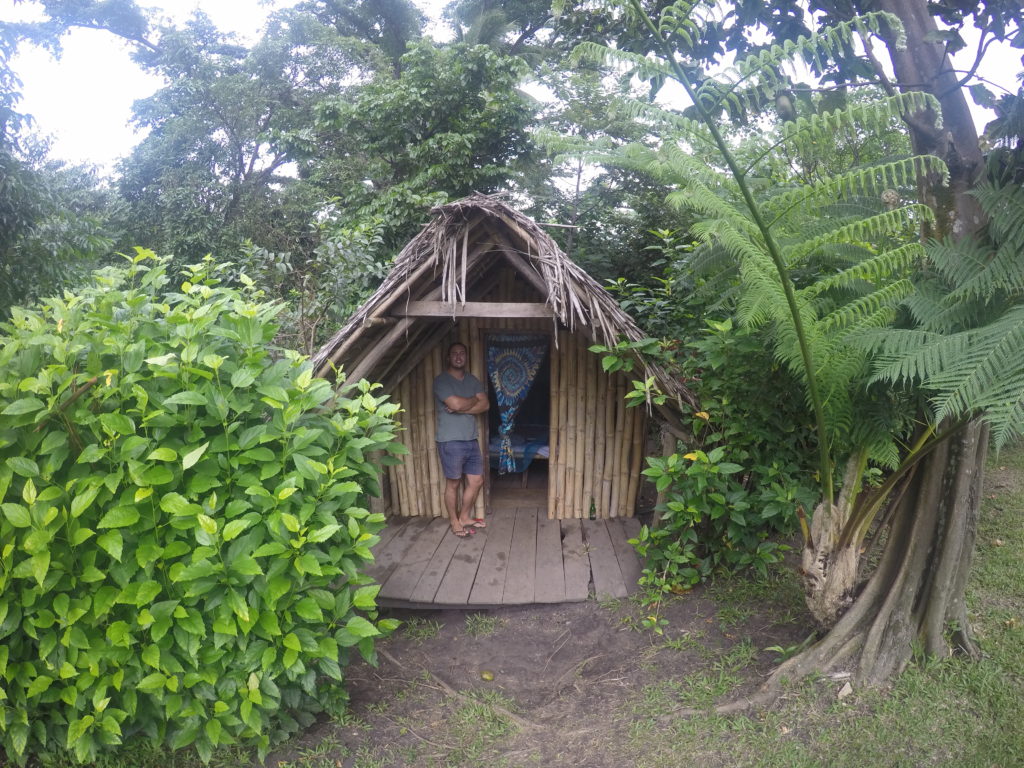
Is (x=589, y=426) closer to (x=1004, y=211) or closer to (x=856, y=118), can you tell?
(x=1004, y=211)

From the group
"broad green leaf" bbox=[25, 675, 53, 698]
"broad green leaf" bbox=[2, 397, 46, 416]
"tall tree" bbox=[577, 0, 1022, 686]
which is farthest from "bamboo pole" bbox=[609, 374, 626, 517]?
"broad green leaf" bbox=[25, 675, 53, 698]

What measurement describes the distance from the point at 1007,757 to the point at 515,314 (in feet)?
11.0

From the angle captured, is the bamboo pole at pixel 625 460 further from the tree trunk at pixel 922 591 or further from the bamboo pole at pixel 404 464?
the tree trunk at pixel 922 591

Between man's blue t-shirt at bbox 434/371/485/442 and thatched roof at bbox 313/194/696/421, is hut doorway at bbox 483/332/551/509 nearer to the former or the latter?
man's blue t-shirt at bbox 434/371/485/442

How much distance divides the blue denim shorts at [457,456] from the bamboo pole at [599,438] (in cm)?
102

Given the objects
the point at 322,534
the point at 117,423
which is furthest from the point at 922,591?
the point at 117,423

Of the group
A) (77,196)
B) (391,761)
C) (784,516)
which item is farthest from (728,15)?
(77,196)

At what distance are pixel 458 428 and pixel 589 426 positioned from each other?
1.15m

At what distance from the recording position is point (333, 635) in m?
2.96

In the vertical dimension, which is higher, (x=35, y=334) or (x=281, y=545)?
(x=35, y=334)

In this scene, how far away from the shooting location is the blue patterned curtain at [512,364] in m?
6.12

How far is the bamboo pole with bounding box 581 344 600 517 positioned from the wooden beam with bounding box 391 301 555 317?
4.39ft

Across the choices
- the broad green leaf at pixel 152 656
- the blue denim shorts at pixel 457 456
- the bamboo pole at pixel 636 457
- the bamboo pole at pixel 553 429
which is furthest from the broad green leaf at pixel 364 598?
the bamboo pole at pixel 636 457

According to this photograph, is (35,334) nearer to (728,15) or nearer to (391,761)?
(391,761)
